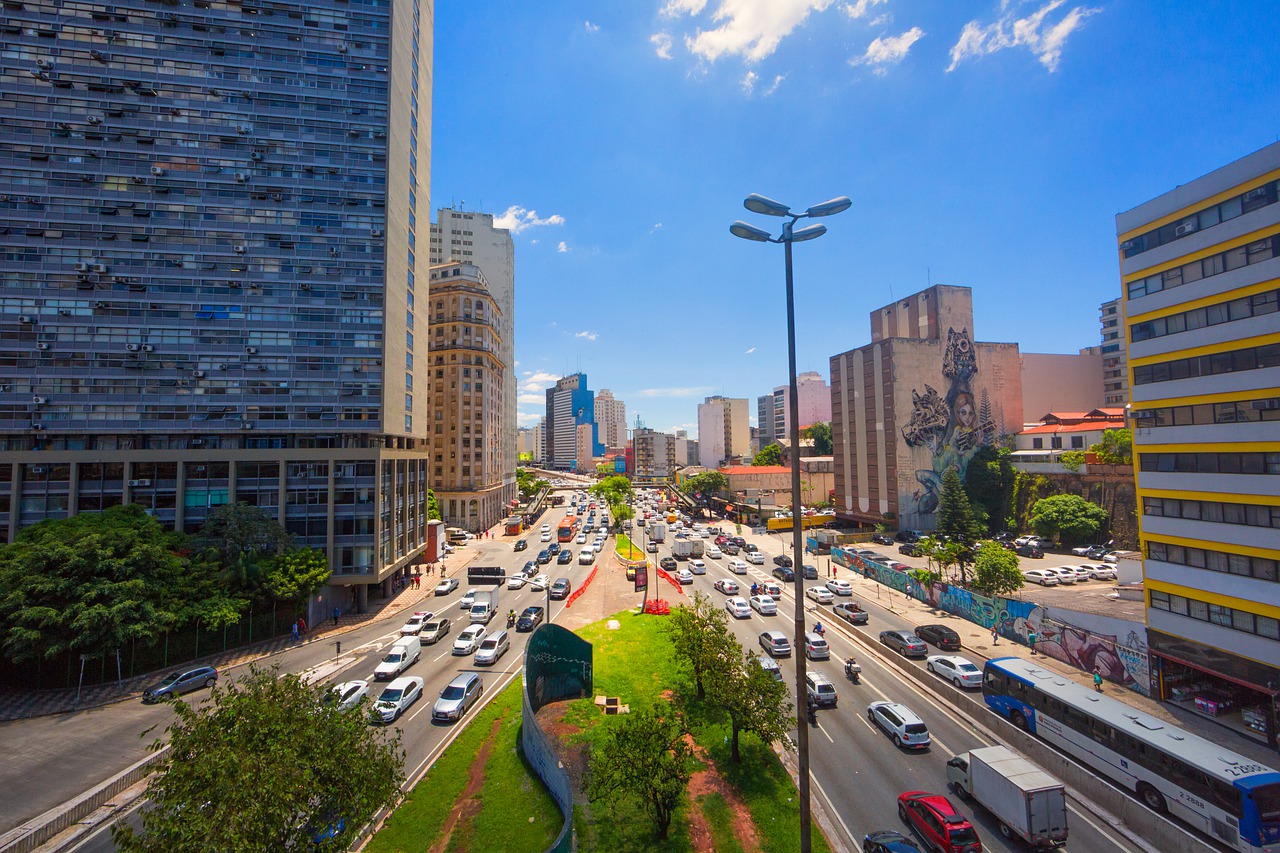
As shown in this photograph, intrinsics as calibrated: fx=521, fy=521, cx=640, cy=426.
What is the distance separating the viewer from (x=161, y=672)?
1217 inches

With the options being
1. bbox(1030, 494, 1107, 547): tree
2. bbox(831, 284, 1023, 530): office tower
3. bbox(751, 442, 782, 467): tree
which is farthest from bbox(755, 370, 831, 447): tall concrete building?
bbox(1030, 494, 1107, 547): tree

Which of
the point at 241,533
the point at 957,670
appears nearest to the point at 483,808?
the point at 957,670

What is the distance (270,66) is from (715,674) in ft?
183

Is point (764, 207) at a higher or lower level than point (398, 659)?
higher

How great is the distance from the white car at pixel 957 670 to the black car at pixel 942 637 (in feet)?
13.5

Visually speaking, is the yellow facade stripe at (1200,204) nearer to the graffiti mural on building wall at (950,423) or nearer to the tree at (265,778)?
the tree at (265,778)

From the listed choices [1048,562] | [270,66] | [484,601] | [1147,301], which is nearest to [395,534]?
[484,601]

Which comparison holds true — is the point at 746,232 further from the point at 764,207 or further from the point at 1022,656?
the point at 1022,656

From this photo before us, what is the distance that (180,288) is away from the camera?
40125 mm

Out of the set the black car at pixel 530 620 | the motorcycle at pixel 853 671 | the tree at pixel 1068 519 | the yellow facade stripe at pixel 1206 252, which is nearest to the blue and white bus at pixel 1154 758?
the motorcycle at pixel 853 671

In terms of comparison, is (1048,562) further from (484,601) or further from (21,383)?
(21,383)

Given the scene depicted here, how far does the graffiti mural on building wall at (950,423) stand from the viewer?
7125cm

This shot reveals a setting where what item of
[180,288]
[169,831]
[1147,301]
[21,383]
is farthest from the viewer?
[180,288]

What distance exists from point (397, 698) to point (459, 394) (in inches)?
2524
